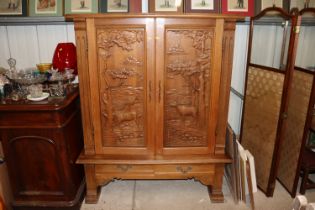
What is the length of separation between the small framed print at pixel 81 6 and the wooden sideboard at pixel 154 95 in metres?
0.62

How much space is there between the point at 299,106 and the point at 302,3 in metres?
0.98

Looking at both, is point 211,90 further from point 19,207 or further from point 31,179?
point 19,207

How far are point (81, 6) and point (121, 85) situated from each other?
0.94 metres

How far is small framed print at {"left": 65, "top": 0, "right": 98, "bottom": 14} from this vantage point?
2.23 meters

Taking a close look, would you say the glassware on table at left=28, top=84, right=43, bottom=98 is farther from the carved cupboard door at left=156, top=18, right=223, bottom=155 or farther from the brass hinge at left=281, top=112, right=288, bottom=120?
the brass hinge at left=281, top=112, right=288, bottom=120

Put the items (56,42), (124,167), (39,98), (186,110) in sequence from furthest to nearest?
1. (56,42)
2. (124,167)
3. (186,110)
4. (39,98)

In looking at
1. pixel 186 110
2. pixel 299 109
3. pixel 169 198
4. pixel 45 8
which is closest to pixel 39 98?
pixel 45 8

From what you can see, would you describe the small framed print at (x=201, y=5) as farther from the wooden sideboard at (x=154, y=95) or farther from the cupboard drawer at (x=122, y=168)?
the cupboard drawer at (x=122, y=168)

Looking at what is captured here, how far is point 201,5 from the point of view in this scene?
2.22 m

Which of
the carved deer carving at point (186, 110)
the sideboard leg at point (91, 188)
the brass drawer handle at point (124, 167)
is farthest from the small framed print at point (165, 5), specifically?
the sideboard leg at point (91, 188)

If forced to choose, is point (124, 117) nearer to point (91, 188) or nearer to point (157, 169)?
point (157, 169)

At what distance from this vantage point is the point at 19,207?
6.41 feet

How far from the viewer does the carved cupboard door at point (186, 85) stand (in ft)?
5.60

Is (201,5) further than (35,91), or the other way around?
(201,5)
